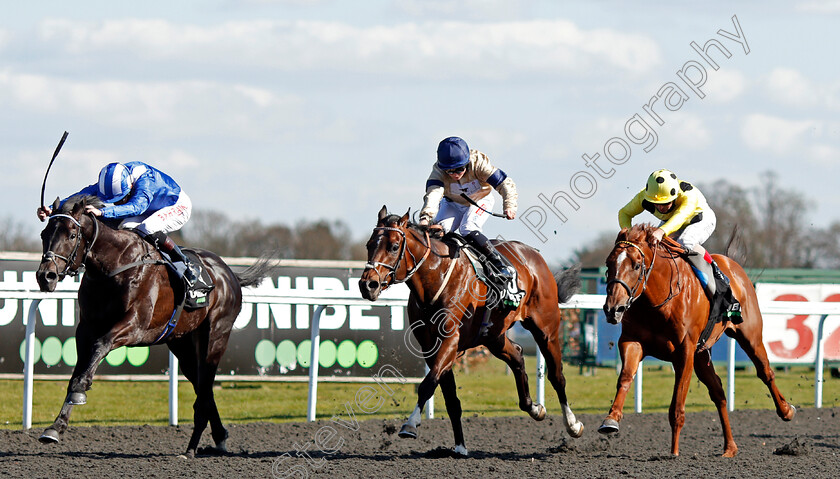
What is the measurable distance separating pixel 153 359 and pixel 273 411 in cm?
134

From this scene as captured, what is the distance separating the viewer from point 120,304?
5.92 metres

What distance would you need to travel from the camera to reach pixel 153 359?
995 centimetres

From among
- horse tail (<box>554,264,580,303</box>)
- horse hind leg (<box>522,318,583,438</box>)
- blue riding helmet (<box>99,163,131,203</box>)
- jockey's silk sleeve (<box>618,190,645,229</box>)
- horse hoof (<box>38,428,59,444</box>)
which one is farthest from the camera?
horse tail (<box>554,264,580,303</box>)

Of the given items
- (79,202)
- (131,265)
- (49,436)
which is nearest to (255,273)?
(131,265)

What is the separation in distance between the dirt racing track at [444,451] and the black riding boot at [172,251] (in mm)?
1082

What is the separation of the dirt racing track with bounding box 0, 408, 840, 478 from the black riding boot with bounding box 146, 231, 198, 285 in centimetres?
108

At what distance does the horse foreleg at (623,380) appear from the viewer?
18.5 feet

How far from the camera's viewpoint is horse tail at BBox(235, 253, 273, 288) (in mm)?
7328

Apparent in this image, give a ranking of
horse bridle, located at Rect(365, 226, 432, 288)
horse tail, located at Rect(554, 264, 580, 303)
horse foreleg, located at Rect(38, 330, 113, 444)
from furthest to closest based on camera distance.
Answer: horse tail, located at Rect(554, 264, 580, 303), horse bridle, located at Rect(365, 226, 432, 288), horse foreleg, located at Rect(38, 330, 113, 444)

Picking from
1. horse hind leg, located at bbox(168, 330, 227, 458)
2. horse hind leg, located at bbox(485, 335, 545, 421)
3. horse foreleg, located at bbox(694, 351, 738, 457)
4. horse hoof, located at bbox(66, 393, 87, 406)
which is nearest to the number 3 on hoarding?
horse foreleg, located at bbox(694, 351, 738, 457)

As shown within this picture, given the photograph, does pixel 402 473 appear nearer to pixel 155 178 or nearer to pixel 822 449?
pixel 155 178

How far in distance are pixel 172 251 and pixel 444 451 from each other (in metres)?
2.04

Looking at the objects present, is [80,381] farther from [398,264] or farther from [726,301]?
[726,301]

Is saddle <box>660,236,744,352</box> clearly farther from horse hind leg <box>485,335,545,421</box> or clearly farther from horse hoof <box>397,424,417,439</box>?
horse hoof <box>397,424,417,439</box>
